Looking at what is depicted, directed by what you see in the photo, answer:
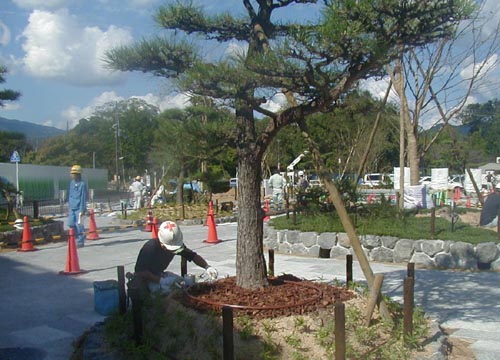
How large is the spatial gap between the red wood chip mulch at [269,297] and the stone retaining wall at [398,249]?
174 inches

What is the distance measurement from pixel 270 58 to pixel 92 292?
5060 mm

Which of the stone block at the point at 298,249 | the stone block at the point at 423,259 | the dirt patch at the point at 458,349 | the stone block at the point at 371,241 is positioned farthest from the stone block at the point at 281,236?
the dirt patch at the point at 458,349

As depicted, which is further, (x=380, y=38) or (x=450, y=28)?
(x=450, y=28)

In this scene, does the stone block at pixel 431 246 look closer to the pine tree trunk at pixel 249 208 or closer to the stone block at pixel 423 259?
the stone block at pixel 423 259

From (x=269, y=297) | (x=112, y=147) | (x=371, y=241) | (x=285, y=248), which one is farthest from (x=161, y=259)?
(x=112, y=147)

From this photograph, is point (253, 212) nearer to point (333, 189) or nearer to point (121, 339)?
point (333, 189)

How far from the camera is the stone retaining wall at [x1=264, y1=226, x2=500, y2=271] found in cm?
938

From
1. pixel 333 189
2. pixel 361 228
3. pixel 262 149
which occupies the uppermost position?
pixel 262 149

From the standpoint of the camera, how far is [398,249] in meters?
10.1

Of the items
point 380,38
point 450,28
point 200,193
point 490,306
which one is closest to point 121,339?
point 380,38

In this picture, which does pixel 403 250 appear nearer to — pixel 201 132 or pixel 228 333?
pixel 201 132

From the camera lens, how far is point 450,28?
4.46 meters

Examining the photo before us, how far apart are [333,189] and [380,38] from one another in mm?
1532

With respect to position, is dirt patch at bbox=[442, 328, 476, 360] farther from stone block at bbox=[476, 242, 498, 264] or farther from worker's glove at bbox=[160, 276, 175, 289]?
stone block at bbox=[476, 242, 498, 264]
